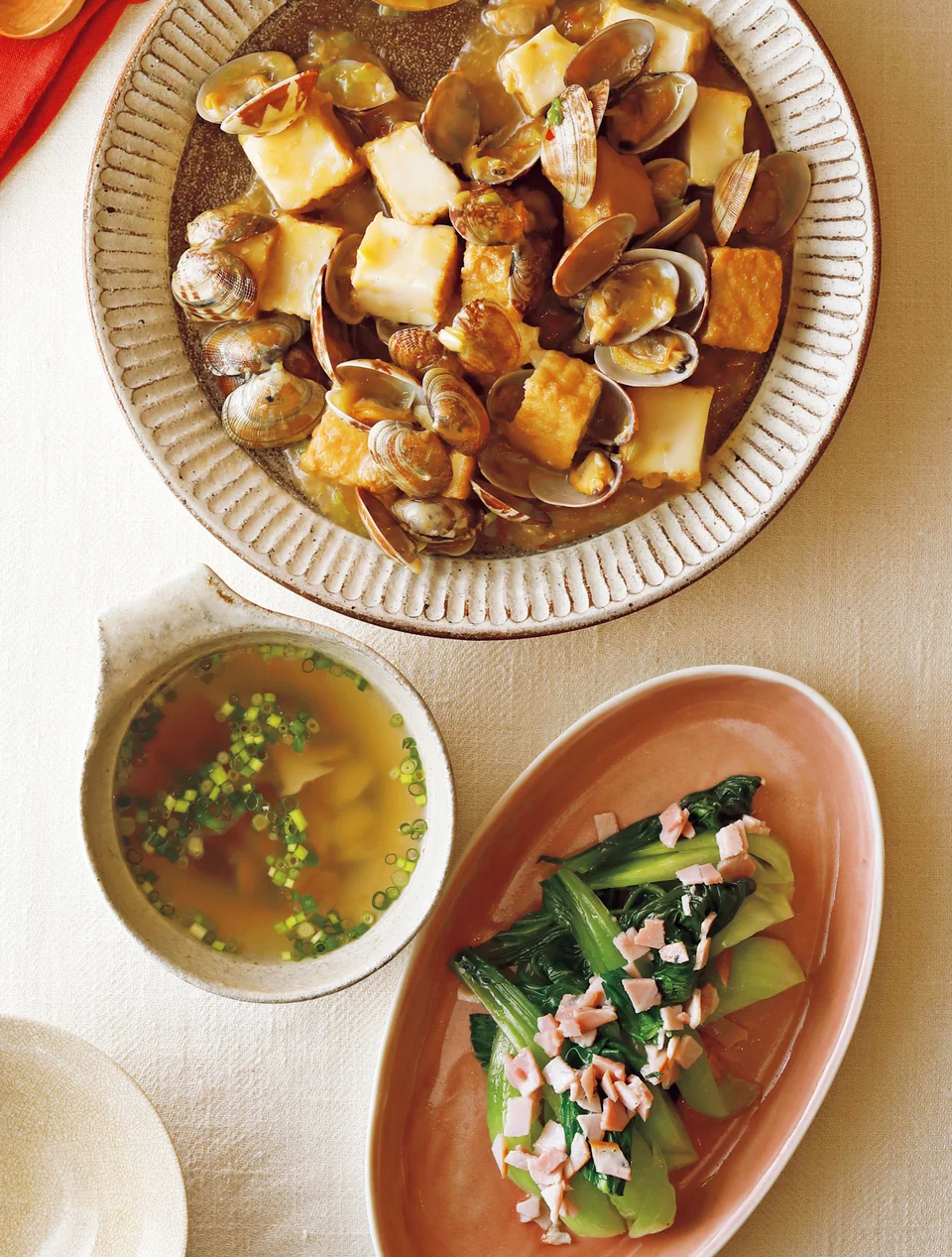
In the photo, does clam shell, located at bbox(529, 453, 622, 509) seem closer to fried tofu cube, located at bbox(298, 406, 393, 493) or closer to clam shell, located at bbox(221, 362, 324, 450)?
fried tofu cube, located at bbox(298, 406, 393, 493)

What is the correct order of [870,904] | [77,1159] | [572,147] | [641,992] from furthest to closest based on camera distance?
1. [77,1159]
2. [870,904]
3. [641,992]
4. [572,147]

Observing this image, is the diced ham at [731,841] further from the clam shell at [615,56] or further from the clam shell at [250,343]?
the clam shell at [615,56]

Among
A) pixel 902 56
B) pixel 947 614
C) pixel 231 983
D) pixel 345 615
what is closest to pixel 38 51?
pixel 345 615

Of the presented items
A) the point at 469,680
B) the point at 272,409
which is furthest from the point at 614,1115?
the point at 272,409

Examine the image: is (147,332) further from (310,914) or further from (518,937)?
(518,937)

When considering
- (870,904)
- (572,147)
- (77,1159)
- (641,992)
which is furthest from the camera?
(77,1159)

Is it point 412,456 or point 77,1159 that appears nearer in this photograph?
point 412,456

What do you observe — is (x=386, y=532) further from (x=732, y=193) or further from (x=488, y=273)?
(x=732, y=193)
